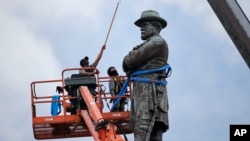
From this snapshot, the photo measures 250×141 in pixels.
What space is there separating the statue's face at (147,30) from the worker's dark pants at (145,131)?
1.54 m

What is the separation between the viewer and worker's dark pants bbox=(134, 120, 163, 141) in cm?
852

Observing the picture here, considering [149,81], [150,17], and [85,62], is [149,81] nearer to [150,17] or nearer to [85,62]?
[150,17]

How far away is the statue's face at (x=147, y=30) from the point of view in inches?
366

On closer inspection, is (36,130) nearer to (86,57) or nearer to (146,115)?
(86,57)

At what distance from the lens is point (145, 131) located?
8500mm

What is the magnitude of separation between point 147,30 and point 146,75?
0.81 m

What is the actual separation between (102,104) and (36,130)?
9.04 ft

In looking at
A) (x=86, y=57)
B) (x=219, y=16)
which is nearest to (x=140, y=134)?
(x=219, y=16)

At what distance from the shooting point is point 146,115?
339 inches

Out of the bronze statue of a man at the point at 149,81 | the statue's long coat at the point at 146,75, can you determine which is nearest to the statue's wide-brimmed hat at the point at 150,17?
the bronze statue of a man at the point at 149,81

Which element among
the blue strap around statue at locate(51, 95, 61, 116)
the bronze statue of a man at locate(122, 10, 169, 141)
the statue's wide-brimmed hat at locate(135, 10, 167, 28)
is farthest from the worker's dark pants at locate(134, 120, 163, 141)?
the blue strap around statue at locate(51, 95, 61, 116)

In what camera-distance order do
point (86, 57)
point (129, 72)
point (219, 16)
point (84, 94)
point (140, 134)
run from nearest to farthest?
1. point (219, 16)
2. point (140, 134)
3. point (129, 72)
4. point (84, 94)
5. point (86, 57)

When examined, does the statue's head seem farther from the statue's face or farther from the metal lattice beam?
the metal lattice beam

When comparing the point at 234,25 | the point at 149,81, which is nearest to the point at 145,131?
Result: the point at 149,81
